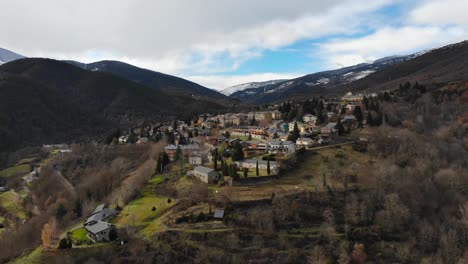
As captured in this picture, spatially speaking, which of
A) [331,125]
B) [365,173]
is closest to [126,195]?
[365,173]

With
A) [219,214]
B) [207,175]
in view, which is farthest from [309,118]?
[219,214]

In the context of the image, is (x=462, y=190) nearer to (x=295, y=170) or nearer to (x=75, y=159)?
(x=295, y=170)

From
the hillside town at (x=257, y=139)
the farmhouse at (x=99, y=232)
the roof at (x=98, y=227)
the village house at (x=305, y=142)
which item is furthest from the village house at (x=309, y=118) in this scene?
the farmhouse at (x=99, y=232)

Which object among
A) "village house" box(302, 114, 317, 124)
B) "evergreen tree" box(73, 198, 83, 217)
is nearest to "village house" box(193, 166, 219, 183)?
"evergreen tree" box(73, 198, 83, 217)

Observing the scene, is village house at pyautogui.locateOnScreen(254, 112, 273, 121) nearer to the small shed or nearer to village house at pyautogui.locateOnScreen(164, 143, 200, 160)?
village house at pyautogui.locateOnScreen(164, 143, 200, 160)

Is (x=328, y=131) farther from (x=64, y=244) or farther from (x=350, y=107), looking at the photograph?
(x=64, y=244)

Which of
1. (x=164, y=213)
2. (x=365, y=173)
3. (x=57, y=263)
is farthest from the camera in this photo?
(x=365, y=173)
